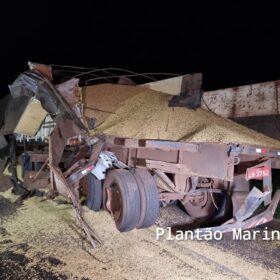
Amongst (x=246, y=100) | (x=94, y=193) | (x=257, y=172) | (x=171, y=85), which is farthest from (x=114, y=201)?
(x=246, y=100)

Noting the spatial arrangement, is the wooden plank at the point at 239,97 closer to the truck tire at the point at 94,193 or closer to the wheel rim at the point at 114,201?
the truck tire at the point at 94,193

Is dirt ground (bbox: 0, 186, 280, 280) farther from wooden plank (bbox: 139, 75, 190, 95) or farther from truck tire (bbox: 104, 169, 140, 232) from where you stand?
wooden plank (bbox: 139, 75, 190, 95)

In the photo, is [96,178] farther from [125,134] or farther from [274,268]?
[274,268]

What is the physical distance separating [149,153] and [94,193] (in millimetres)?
1368

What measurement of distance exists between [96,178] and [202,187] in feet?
5.46

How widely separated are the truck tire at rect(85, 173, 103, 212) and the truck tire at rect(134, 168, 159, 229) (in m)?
1.05

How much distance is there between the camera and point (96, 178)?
5.24m

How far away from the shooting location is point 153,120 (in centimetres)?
450

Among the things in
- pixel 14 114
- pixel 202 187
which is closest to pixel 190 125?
pixel 202 187

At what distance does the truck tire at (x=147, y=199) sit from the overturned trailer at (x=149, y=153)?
A: 0.04 feet

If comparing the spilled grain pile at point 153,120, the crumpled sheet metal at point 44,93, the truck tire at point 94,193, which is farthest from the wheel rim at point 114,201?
the crumpled sheet metal at point 44,93

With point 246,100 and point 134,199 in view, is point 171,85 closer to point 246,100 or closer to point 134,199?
point 246,100

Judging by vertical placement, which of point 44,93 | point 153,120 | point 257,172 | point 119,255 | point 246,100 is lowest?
point 119,255

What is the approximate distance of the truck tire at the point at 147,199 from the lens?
423 cm
